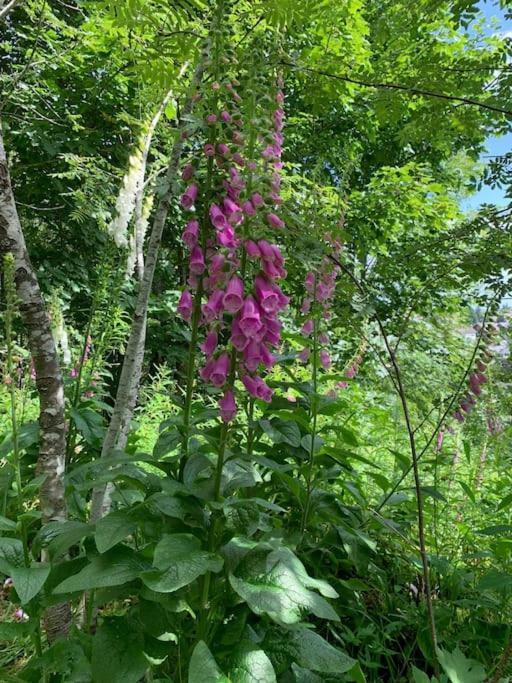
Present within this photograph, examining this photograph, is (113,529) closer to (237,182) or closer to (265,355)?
(265,355)

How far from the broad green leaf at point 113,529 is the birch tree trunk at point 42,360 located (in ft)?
1.58

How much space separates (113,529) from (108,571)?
10 cm

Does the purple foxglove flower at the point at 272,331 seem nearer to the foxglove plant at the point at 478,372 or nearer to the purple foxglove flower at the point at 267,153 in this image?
the purple foxglove flower at the point at 267,153

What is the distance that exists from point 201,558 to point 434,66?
7.28 ft

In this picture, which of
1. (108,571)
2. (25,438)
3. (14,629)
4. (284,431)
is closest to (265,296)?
(284,431)

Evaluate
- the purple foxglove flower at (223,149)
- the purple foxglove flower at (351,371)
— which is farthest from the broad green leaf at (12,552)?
the purple foxglove flower at (351,371)

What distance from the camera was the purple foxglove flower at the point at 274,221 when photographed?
1408mm

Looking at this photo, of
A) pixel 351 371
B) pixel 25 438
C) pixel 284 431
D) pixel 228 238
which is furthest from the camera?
pixel 351 371

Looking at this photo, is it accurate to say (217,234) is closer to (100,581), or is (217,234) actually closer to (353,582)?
(100,581)

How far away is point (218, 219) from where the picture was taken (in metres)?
1.61

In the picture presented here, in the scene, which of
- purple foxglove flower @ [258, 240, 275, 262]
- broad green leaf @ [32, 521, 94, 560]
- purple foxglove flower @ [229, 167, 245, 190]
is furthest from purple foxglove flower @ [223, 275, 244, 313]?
broad green leaf @ [32, 521, 94, 560]

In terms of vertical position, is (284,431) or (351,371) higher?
(351,371)

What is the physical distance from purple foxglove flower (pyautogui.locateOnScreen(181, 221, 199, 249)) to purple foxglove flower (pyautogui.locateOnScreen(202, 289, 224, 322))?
0.81 ft

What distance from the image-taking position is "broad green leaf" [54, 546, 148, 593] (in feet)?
3.84
